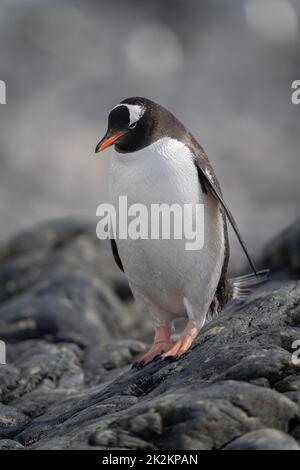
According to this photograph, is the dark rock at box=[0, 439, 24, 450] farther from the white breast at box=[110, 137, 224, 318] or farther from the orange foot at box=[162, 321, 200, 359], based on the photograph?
the white breast at box=[110, 137, 224, 318]

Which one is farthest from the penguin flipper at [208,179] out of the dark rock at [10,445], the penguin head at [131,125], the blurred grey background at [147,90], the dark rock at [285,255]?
the blurred grey background at [147,90]

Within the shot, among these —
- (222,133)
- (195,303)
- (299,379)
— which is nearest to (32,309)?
(195,303)

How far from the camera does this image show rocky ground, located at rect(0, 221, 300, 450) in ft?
11.4

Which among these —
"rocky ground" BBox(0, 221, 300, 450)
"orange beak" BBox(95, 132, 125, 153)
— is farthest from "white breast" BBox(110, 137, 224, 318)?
"rocky ground" BBox(0, 221, 300, 450)

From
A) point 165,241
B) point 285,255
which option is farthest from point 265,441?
point 285,255

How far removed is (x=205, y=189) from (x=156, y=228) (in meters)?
0.44

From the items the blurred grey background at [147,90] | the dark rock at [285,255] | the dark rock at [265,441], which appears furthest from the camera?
the blurred grey background at [147,90]

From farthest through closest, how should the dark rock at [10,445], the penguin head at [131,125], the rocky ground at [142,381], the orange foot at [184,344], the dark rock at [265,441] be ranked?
1. the penguin head at [131,125]
2. the orange foot at [184,344]
3. the dark rock at [10,445]
4. the rocky ground at [142,381]
5. the dark rock at [265,441]

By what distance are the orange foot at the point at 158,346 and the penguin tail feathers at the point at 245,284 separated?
0.62 m

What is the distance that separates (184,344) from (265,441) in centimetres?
173

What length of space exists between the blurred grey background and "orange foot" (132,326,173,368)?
14209 millimetres

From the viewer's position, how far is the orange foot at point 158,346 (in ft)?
16.9

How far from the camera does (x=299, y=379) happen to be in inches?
150

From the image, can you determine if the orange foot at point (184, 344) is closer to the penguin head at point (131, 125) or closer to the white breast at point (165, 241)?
the white breast at point (165, 241)
